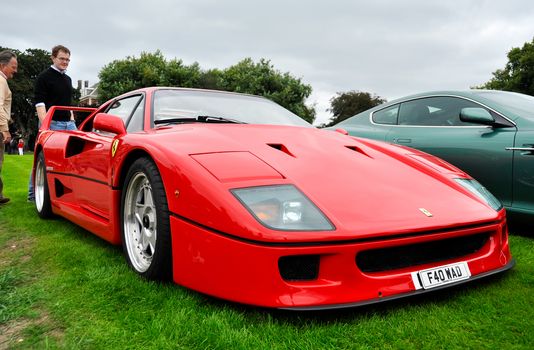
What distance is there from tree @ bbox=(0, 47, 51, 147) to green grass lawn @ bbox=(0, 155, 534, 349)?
154ft

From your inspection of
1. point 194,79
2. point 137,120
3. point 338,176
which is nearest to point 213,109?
point 137,120

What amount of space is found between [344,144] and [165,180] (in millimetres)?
1120

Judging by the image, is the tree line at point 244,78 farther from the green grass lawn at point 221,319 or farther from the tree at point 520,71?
the green grass lawn at point 221,319

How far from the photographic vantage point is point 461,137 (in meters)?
3.51

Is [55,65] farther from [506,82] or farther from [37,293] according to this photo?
[506,82]

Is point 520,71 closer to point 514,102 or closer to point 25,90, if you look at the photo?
point 514,102

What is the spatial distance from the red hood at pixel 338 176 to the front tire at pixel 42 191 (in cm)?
202

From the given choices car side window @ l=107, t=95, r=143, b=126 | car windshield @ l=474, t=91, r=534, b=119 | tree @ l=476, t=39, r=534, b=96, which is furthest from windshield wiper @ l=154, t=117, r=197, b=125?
tree @ l=476, t=39, r=534, b=96

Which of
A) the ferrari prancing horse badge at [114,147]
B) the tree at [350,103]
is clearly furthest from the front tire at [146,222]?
the tree at [350,103]

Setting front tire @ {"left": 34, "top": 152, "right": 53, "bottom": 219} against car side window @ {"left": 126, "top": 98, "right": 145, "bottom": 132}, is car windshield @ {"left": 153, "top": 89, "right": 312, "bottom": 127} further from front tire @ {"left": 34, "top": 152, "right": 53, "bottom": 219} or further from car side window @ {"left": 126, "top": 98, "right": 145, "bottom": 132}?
front tire @ {"left": 34, "top": 152, "right": 53, "bottom": 219}

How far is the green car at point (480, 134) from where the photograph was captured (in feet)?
10.1

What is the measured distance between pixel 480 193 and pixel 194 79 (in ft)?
104

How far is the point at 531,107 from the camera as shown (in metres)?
3.46

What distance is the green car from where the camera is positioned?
3.08m
